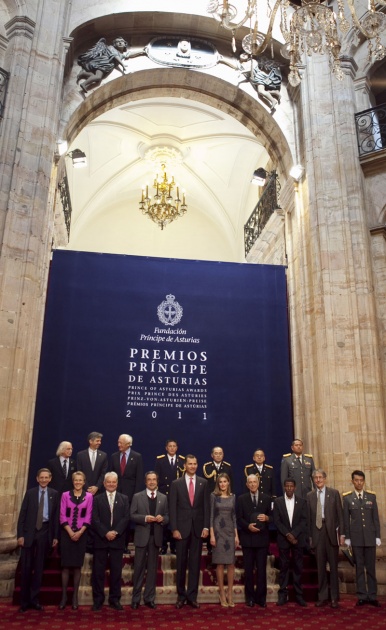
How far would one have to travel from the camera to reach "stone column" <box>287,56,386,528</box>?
6.46 meters

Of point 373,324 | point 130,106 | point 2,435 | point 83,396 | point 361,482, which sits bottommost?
point 361,482

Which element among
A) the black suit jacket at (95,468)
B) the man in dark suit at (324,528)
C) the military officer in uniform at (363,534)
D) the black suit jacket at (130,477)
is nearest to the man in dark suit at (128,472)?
the black suit jacket at (130,477)

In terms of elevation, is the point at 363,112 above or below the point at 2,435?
above

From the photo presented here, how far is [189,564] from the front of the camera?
16.4 feet

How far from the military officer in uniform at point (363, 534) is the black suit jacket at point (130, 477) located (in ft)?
6.92

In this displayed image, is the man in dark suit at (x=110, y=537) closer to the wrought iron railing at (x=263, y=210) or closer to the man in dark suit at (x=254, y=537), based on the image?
the man in dark suit at (x=254, y=537)

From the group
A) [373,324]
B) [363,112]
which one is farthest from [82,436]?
[363,112]

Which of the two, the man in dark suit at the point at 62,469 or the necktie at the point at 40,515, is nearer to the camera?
the necktie at the point at 40,515

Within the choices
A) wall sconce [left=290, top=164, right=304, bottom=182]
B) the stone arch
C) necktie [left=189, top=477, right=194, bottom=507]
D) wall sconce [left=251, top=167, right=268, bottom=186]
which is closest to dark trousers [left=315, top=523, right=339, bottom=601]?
necktie [left=189, top=477, right=194, bottom=507]

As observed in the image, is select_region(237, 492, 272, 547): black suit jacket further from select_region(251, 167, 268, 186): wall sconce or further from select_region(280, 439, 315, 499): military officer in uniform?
select_region(251, 167, 268, 186): wall sconce

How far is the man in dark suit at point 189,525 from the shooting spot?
16.3 feet

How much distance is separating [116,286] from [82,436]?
2120mm

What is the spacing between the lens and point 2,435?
225 inches

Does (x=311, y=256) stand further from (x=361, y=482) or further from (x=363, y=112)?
(x=361, y=482)
